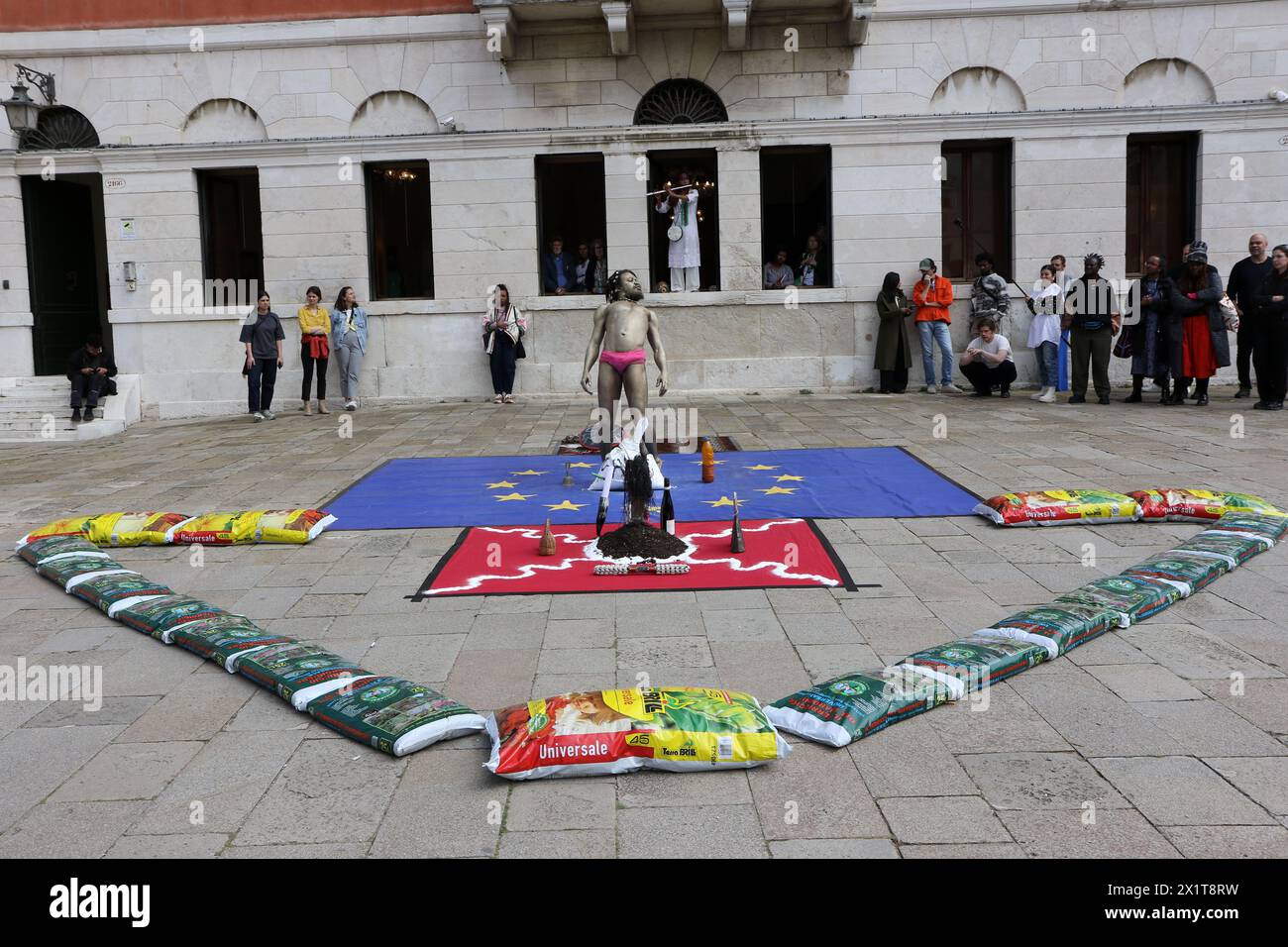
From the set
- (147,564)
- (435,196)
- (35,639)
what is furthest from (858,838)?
(435,196)

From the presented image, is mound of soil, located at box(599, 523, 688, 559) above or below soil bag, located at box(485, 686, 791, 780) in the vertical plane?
above

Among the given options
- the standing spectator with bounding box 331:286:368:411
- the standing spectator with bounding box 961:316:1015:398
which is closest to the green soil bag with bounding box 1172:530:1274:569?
the standing spectator with bounding box 961:316:1015:398

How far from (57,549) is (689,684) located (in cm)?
530

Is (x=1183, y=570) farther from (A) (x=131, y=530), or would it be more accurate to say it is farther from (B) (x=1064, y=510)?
(A) (x=131, y=530)

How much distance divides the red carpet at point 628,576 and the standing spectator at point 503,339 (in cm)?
967

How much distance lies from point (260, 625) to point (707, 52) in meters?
14.5

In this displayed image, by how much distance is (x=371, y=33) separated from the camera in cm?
1816

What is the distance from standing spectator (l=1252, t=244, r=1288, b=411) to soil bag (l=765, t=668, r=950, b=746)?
1187 cm

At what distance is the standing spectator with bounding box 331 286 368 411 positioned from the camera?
18.0m

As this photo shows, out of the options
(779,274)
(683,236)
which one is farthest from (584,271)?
(779,274)

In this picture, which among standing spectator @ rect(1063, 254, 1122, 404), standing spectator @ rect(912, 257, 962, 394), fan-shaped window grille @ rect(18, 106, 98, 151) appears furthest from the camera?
fan-shaped window grille @ rect(18, 106, 98, 151)

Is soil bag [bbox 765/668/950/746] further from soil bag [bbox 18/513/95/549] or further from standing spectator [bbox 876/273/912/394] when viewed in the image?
standing spectator [bbox 876/273/912/394]

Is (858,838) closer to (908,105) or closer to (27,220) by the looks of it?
(908,105)

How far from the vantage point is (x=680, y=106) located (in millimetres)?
18422
